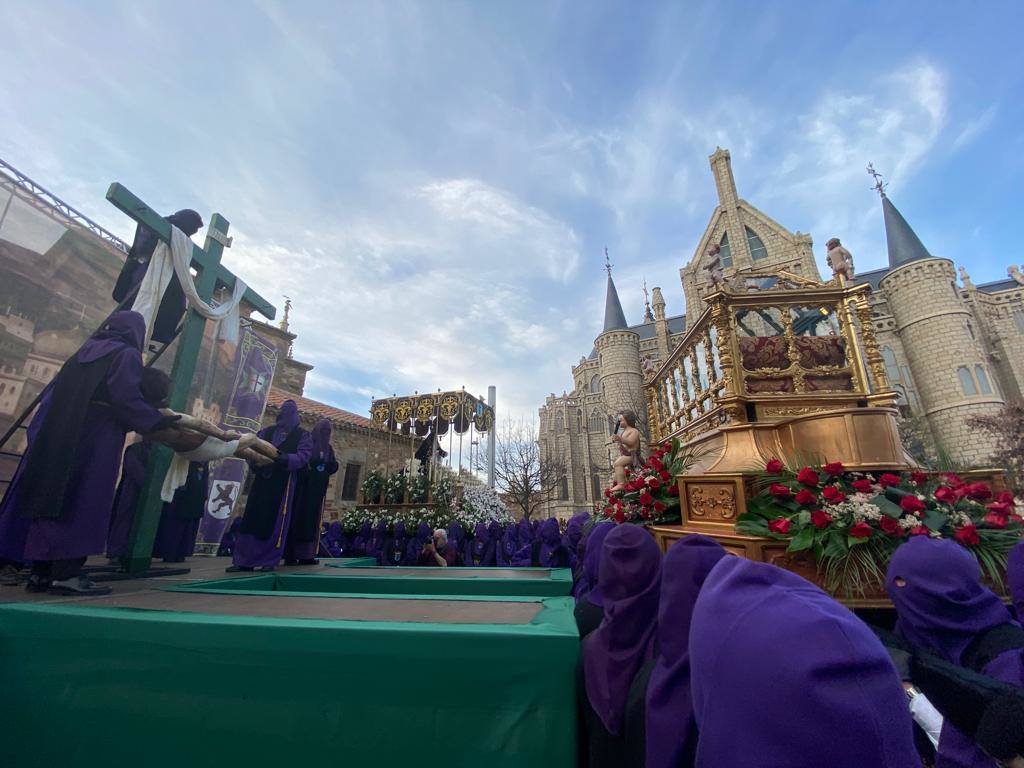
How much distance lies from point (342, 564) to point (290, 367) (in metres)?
15.7

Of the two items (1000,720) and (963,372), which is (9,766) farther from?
(963,372)

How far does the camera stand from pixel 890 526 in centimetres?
258

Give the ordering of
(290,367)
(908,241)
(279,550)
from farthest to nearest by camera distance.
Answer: (908,241) → (290,367) → (279,550)

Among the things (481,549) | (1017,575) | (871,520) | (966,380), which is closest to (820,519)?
(871,520)

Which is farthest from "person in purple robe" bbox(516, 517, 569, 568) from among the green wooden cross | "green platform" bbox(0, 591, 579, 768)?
"green platform" bbox(0, 591, 579, 768)

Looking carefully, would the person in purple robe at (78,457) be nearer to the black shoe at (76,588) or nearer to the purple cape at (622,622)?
the black shoe at (76,588)

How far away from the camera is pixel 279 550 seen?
4.61 m

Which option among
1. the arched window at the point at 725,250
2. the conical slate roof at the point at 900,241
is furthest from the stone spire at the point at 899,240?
the arched window at the point at 725,250

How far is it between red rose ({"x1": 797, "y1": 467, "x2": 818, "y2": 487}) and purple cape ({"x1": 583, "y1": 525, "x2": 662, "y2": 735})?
1.68 metres

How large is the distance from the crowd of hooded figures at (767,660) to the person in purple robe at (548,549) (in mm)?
4500

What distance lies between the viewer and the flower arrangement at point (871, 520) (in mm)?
2588

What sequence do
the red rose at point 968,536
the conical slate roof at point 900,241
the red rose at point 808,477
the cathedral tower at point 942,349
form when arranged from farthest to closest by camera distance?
the conical slate roof at point 900,241, the cathedral tower at point 942,349, the red rose at point 808,477, the red rose at point 968,536

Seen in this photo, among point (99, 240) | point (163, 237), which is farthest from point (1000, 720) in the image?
point (99, 240)

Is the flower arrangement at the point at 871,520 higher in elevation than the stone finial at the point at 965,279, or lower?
lower
